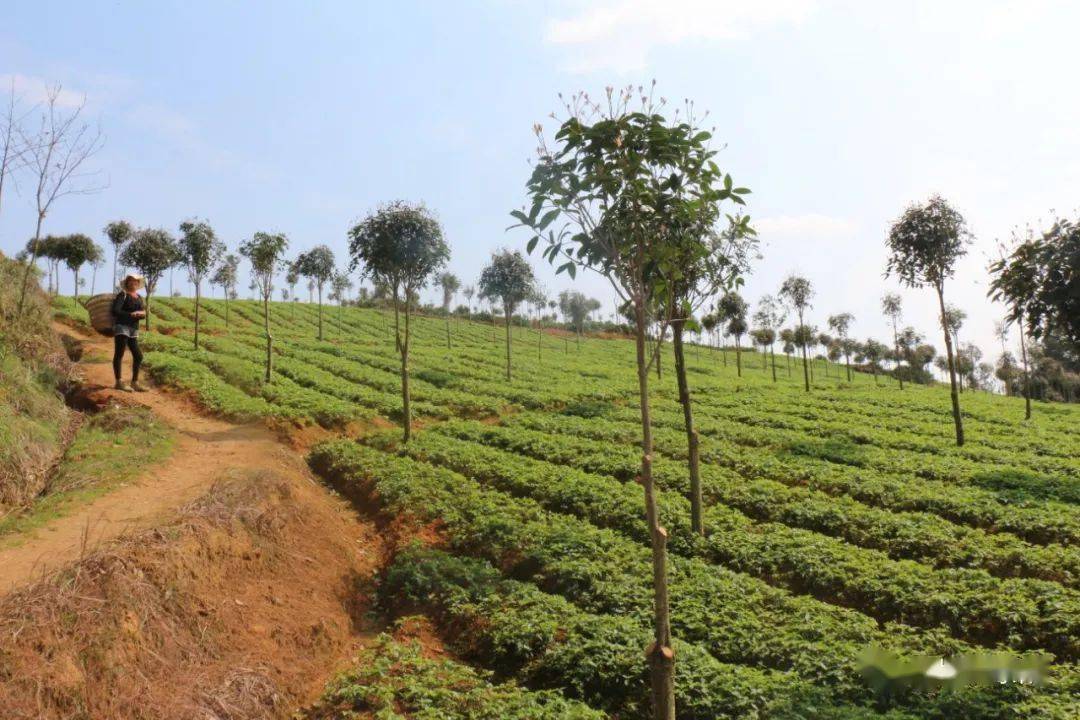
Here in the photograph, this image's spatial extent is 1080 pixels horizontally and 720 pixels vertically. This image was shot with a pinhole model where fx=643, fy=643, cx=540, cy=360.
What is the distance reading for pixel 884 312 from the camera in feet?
201

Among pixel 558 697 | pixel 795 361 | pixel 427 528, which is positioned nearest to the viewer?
pixel 558 697

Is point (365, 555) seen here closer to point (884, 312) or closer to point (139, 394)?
point (139, 394)

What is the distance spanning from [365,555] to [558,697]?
6.28 metres

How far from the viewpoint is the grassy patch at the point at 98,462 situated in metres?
10.6

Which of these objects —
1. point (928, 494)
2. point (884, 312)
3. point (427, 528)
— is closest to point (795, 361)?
point (884, 312)

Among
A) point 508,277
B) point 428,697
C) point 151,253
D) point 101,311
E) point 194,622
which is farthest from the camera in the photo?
point 508,277

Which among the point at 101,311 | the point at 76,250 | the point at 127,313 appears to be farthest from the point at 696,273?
the point at 76,250

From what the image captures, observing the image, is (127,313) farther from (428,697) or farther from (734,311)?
(734,311)

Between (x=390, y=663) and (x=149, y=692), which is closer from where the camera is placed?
(x=149, y=692)

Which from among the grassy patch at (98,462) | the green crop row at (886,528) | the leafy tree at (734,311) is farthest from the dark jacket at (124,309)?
the leafy tree at (734,311)

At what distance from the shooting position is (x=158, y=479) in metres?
13.5

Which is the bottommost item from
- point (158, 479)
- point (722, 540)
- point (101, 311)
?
point (722, 540)

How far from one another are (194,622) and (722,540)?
9.55 metres

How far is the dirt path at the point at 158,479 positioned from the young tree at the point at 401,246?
5.09 metres
